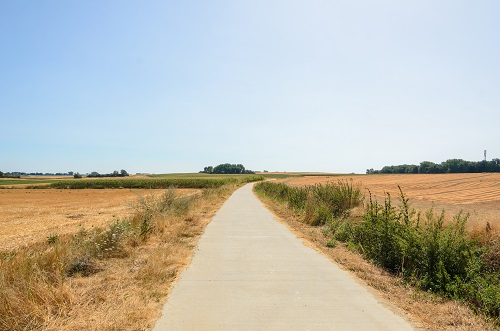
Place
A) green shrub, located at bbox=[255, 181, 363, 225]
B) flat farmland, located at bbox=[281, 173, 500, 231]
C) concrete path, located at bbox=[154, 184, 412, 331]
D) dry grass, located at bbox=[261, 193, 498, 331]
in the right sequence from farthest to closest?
green shrub, located at bbox=[255, 181, 363, 225] < flat farmland, located at bbox=[281, 173, 500, 231] < dry grass, located at bbox=[261, 193, 498, 331] < concrete path, located at bbox=[154, 184, 412, 331]

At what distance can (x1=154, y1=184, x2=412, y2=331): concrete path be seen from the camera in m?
4.05

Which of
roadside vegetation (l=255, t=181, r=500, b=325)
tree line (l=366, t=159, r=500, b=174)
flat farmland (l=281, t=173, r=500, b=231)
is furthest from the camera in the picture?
tree line (l=366, t=159, r=500, b=174)

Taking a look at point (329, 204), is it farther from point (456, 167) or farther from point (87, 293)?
point (456, 167)

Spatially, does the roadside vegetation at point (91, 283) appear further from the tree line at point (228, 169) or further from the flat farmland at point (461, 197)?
the tree line at point (228, 169)

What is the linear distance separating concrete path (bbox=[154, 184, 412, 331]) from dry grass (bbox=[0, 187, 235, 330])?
13.8 inches

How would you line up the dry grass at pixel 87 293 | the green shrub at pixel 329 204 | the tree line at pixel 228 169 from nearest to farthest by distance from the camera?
the dry grass at pixel 87 293 < the green shrub at pixel 329 204 < the tree line at pixel 228 169

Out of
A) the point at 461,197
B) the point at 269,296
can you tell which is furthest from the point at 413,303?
the point at 461,197

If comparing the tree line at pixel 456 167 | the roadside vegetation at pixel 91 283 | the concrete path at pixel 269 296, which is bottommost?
the concrete path at pixel 269 296

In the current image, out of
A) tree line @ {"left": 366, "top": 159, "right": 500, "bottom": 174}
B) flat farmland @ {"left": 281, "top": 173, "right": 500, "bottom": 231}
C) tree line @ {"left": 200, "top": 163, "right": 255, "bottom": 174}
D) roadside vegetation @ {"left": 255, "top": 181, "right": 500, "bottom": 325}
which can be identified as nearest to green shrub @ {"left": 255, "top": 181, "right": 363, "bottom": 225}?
flat farmland @ {"left": 281, "top": 173, "right": 500, "bottom": 231}

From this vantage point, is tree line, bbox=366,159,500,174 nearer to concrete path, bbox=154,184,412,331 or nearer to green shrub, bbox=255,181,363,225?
green shrub, bbox=255,181,363,225

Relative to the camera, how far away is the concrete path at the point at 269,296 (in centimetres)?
405

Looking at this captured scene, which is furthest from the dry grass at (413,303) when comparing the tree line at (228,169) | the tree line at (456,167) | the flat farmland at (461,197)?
the tree line at (228,169)

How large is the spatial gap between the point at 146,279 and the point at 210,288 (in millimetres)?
1171

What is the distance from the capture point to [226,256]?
7840 mm
